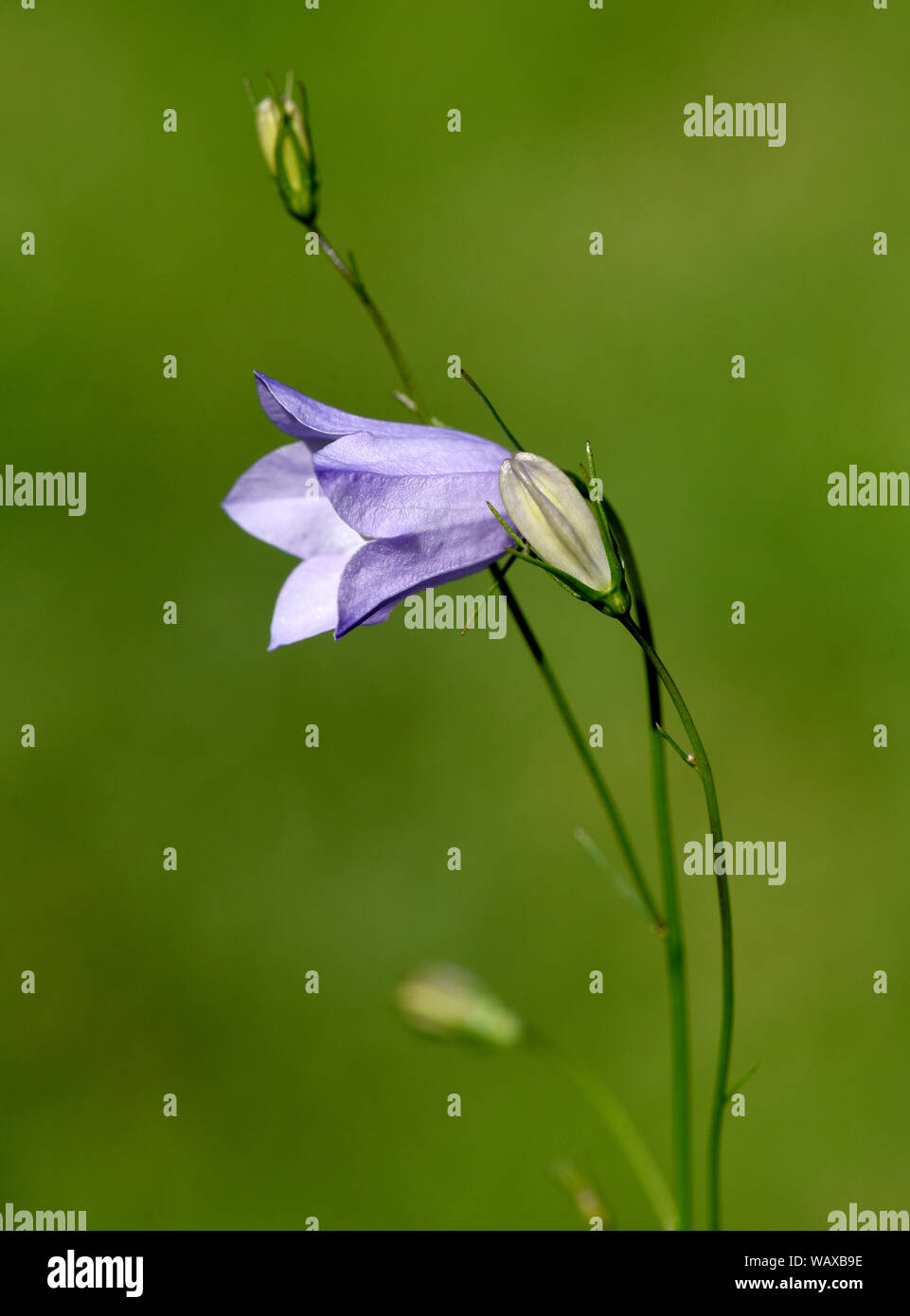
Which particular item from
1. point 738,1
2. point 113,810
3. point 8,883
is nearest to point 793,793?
point 113,810

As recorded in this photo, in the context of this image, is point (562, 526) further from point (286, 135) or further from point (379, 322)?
point (286, 135)

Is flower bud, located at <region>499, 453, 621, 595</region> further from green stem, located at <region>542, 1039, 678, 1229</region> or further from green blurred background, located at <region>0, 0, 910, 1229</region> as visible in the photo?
green blurred background, located at <region>0, 0, 910, 1229</region>

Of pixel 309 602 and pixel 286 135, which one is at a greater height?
pixel 286 135

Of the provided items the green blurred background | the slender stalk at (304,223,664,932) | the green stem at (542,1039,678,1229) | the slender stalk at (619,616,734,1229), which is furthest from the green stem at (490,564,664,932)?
the green blurred background

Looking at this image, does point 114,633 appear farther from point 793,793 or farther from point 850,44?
point 850,44

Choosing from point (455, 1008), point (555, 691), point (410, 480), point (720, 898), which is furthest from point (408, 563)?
point (455, 1008)

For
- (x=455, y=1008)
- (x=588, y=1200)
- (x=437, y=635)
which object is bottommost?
(x=588, y=1200)
